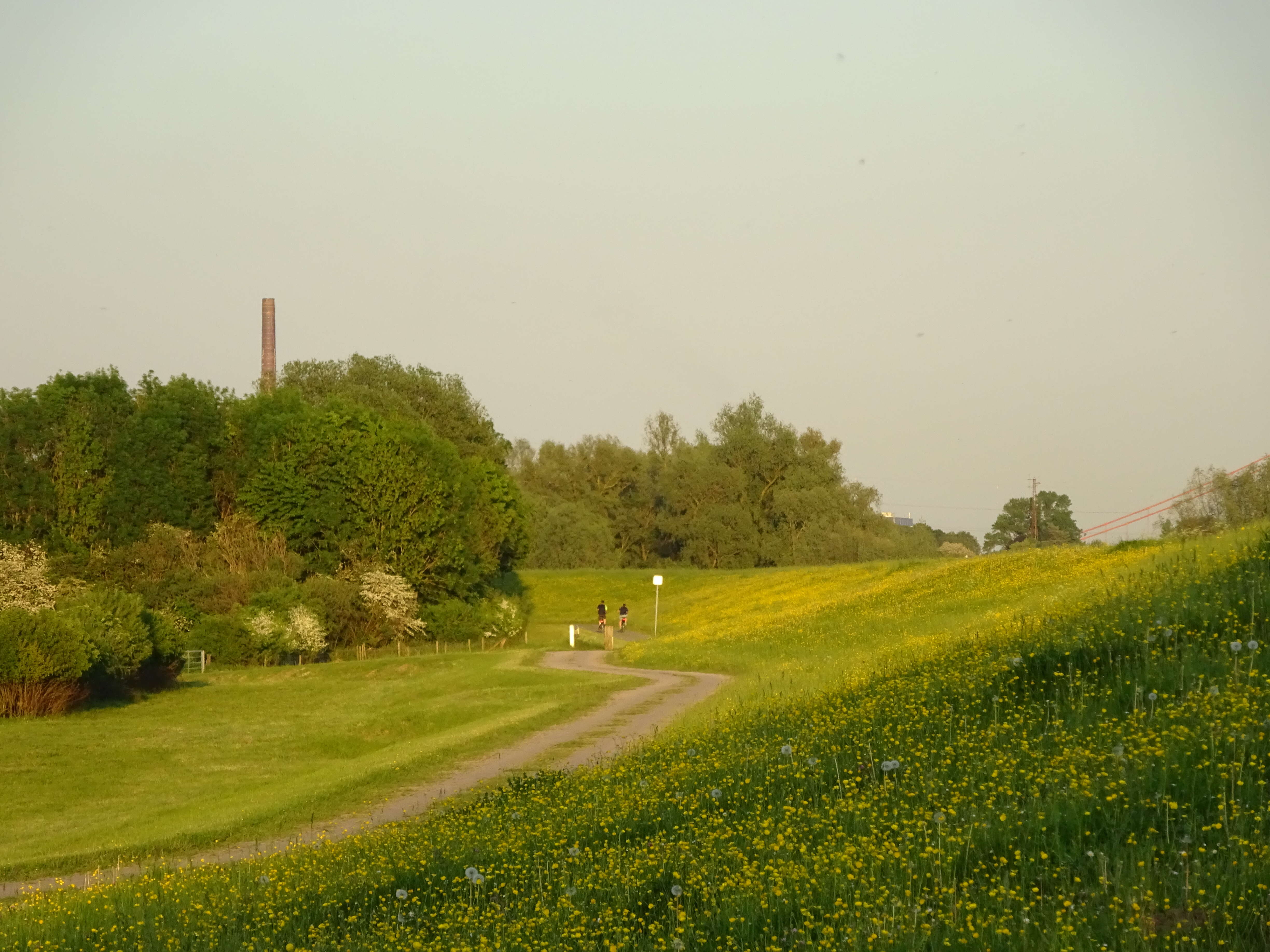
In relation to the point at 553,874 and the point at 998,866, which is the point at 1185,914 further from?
the point at 553,874

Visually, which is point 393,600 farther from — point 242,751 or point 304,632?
point 242,751

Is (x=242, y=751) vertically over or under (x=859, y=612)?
under

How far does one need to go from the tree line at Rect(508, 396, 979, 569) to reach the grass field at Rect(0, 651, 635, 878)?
184 ft

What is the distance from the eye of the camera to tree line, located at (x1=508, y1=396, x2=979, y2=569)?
3802 inches

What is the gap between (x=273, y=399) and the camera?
57.4m

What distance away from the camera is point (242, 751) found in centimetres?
2433

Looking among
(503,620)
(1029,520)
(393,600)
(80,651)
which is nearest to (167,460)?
(393,600)

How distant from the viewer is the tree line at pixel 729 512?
9656cm

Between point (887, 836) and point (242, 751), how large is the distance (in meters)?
20.1

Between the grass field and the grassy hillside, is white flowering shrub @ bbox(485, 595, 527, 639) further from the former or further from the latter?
the grass field

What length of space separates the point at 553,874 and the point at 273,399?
52.7m

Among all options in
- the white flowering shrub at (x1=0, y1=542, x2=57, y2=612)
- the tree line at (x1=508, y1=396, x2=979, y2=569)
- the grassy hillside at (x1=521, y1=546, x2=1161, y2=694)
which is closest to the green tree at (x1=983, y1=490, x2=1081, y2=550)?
the tree line at (x1=508, y1=396, x2=979, y2=569)

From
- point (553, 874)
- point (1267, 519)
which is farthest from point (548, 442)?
point (553, 874)

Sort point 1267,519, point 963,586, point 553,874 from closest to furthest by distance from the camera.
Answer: point 553,874
point 1267,519
point 963,586
